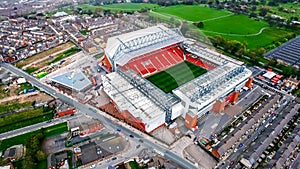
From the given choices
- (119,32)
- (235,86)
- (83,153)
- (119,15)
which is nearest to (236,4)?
(119,15)

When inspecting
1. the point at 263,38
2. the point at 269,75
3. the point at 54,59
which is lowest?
the point at 269,75

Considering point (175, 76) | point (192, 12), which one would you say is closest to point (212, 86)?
point (175, 76)

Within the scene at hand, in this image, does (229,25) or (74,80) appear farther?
(229,25)

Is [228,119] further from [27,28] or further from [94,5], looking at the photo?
[94,5]

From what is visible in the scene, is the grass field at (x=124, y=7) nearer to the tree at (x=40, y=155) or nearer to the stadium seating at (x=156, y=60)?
the stadium seating at (x=156, y=60)

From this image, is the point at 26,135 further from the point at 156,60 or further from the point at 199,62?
the point at 199,62

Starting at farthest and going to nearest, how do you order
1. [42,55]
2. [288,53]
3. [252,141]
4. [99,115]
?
[288,53]
[42,55]
[99,115]
[252,141]

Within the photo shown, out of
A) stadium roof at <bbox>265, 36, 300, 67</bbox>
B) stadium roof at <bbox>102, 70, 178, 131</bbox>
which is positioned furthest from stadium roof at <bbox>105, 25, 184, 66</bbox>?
stadium roof at <bbox>265, 36, 300, 67</bbox>
